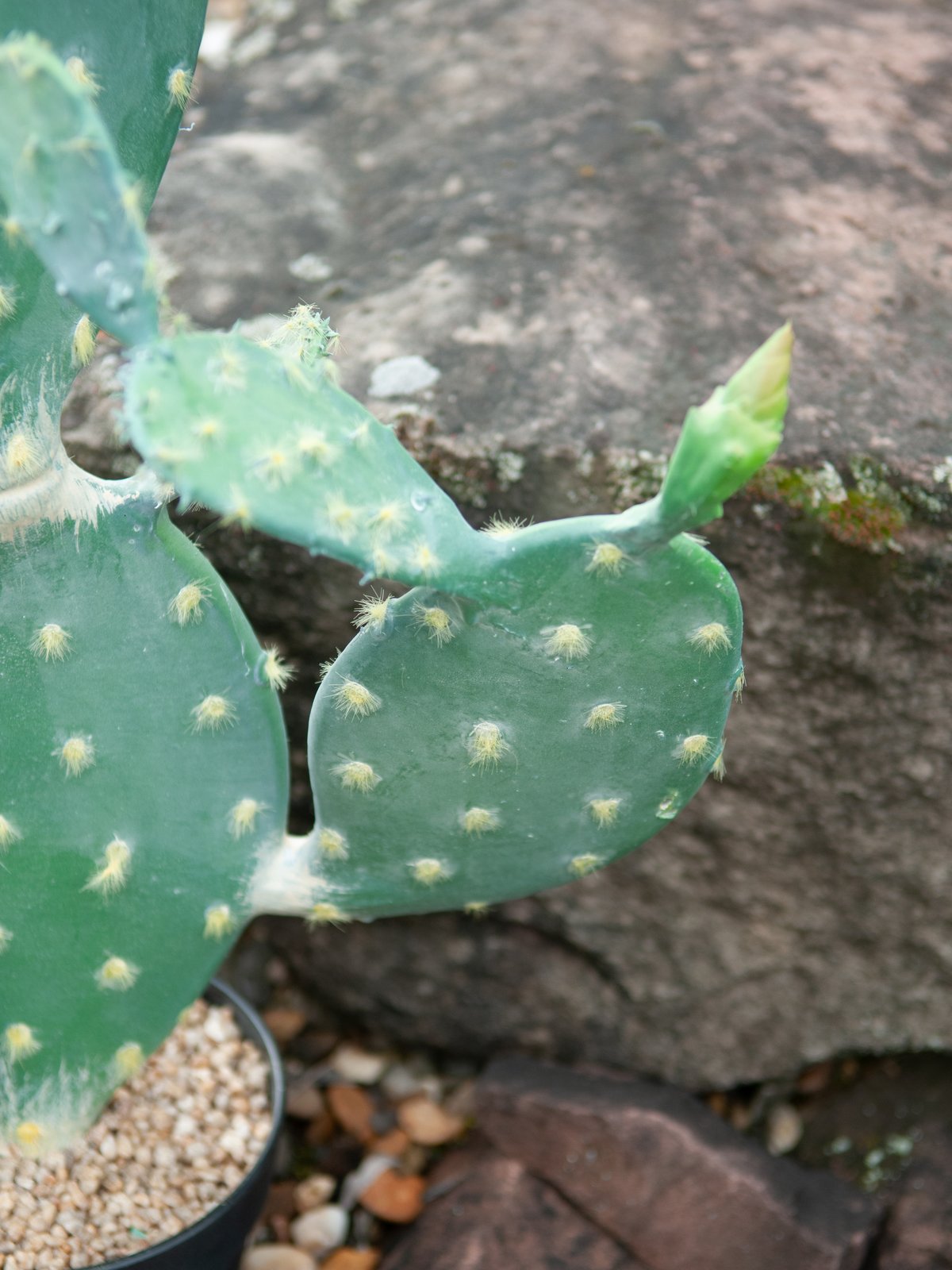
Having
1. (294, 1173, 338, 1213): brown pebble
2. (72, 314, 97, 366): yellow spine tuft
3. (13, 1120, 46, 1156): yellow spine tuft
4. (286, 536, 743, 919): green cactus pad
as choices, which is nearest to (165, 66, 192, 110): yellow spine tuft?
(72, 314, 97, 366): yellow spine tuft

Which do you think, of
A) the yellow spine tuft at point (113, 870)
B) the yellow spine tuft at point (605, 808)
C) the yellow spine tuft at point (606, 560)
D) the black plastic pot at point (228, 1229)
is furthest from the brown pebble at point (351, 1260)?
the yellow spine tuft at point (606, 560)

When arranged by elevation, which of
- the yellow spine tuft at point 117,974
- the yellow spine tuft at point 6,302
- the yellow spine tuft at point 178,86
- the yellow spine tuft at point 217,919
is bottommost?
the yellow spine tuft at point 117,974

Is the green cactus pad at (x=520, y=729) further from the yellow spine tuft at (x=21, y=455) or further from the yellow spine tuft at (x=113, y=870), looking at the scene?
the yellow spine tuft at (x=21, y=455)

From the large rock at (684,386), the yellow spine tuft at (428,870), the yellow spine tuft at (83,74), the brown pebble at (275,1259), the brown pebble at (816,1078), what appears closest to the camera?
the yellow spine tuft at (83,74)

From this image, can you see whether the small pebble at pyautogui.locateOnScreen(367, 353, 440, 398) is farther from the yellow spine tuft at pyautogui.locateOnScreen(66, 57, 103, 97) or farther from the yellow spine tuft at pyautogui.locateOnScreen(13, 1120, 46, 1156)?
the yellow spine tuft at pyautogui.locateOnScreen(13, 1120, 46, 1156)

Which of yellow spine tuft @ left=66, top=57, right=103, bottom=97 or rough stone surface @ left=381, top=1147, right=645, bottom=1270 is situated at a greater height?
yellow spine tuft @ left=66, top=57, right=103, bottom=97
